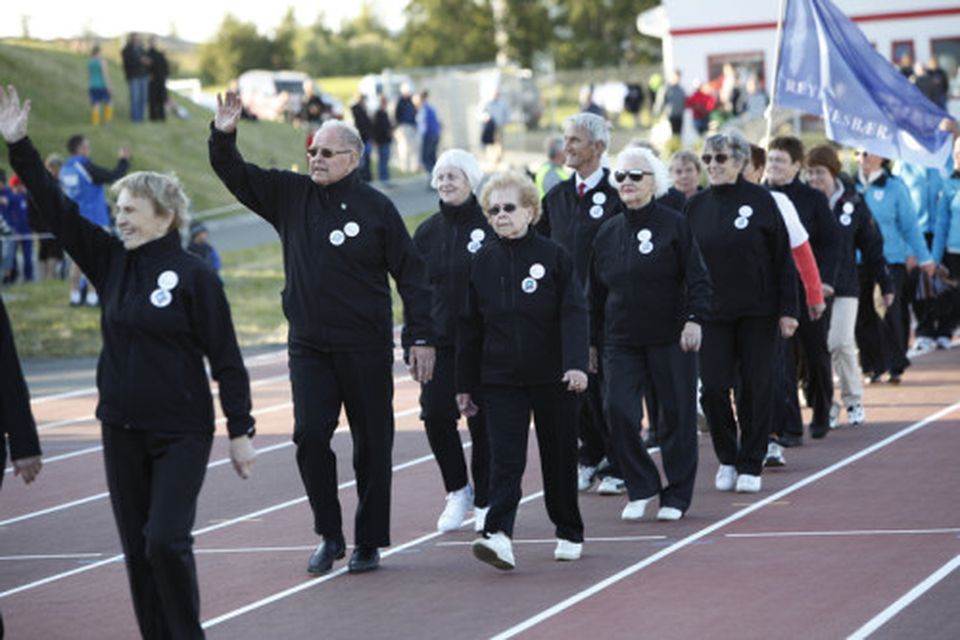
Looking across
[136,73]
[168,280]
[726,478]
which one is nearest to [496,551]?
[168,280]

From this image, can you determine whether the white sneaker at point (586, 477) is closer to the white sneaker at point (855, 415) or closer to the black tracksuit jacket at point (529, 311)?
the black tracksuit jacket at point (529, 311)

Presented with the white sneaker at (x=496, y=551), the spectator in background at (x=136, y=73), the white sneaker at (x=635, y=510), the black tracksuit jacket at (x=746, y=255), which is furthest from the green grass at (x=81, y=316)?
the white sneaker at (x=496, y=551)

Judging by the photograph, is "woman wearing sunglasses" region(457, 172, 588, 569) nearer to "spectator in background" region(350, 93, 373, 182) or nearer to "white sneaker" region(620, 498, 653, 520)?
"white sneaker" region(620, 498, 653, 520)

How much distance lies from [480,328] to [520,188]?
0.76 meters

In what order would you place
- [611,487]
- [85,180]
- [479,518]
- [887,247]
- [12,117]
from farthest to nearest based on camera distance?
[85,180]
[887,247]
[611,487]
[479,518]
[12,117]

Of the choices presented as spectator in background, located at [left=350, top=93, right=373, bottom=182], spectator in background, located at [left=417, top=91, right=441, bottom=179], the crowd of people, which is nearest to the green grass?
spectator in background, located at [left=350, top=93, right=373, bottom=182]

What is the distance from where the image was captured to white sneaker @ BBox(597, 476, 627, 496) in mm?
13320

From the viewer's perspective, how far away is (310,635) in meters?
9.53

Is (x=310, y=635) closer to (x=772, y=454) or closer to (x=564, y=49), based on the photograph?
(x=772, y=454)

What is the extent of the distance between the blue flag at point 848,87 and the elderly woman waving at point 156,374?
952 centimetres

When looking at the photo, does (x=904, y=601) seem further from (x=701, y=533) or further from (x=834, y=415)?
(x=834, y=415)

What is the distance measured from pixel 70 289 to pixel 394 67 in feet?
255

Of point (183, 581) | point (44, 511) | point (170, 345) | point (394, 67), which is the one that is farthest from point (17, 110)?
point (394, 67)

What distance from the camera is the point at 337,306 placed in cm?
1077
